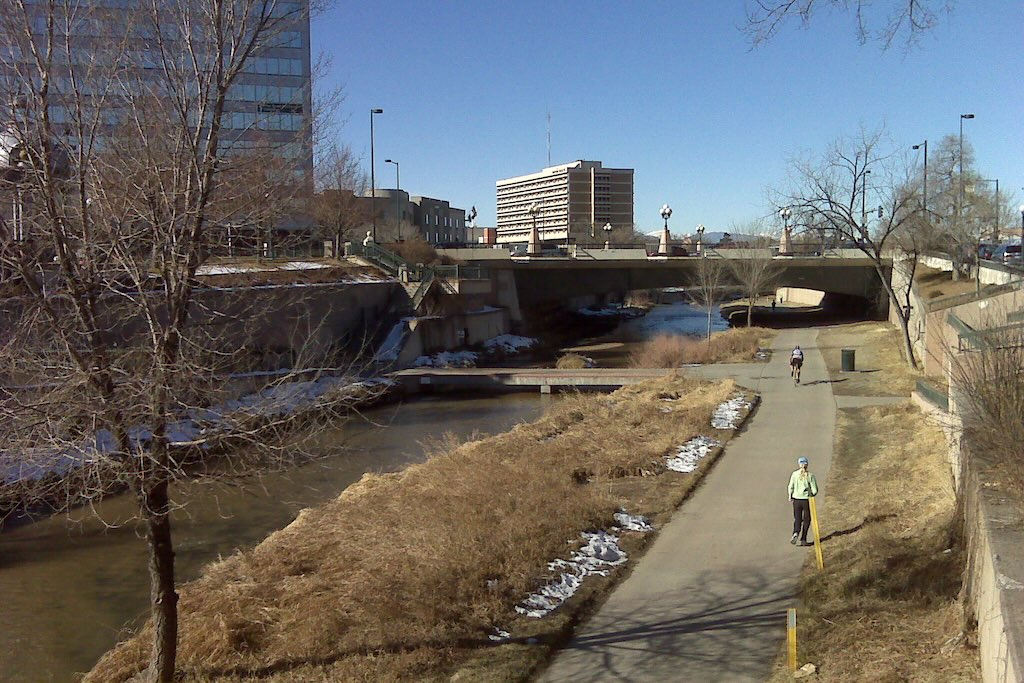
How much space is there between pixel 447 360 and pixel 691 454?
76.5ft

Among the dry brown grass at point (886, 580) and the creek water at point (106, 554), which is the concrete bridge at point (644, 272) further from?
the dry brown grass at point (886, 580)

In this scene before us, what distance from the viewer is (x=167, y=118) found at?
A: 297 inches

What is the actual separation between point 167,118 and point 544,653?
20.2ft

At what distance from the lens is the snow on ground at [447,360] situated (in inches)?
1523

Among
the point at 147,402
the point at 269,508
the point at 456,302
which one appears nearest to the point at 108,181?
the point at 147,402

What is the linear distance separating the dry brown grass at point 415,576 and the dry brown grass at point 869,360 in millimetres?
12155

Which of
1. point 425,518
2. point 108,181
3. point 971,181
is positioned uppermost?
point 971,181

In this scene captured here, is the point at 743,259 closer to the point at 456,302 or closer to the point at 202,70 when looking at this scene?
the point at 456,302

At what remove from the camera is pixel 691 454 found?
17625 mm

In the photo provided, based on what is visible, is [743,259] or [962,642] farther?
[743,259]

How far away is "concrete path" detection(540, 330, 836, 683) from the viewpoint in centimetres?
818

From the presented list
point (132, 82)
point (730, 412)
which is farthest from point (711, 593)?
point (730, 412)

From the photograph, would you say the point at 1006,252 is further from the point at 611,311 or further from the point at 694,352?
the point at 611,311

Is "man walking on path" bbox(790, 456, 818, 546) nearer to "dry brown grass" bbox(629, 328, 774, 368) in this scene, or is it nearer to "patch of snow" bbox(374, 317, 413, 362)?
"dry brown grass" bbox(629, 328, 774, 368)
